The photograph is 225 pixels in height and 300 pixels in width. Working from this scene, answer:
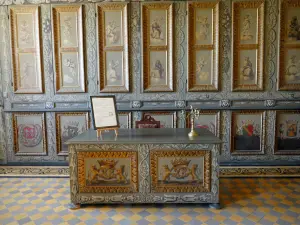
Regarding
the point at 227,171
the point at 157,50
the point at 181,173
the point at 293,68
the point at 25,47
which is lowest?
the point at 227,171

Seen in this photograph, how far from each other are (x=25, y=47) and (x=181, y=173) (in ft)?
13.2

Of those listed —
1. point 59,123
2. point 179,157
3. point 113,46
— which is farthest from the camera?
point 59,123

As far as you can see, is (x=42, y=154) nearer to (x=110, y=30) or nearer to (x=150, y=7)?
(x=110, y=30)

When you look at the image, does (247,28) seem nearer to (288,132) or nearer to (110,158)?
(288,132)

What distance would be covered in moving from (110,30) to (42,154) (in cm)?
286

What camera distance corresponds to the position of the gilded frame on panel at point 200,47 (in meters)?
4.70

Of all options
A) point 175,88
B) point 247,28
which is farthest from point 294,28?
point 175,88

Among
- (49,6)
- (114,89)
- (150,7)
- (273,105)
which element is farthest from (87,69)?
(273,105)

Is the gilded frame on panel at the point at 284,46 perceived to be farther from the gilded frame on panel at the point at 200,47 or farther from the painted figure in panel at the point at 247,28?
the gilded frame on panel at the point at 200,47

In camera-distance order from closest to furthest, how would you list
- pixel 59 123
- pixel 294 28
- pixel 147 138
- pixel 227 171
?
pixel 147 138, pixel 227 171, pixel 294 28, pixel 59 123

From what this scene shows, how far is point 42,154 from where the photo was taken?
16.4 feet

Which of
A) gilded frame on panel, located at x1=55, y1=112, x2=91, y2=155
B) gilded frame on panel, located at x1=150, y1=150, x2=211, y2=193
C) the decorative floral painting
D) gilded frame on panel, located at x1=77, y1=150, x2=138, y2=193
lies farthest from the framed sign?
gilded frame on panel, located at x1=55, y1=112, x2=91, y2=155

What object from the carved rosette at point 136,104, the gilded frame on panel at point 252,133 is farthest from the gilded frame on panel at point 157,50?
the gilded frame on panel at point 252,133

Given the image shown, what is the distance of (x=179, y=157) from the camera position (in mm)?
2967
